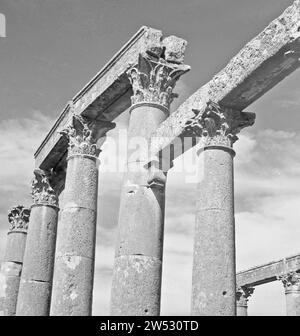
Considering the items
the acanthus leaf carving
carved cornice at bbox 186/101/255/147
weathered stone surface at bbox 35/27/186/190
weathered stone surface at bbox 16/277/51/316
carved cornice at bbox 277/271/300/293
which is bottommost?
weathered stone surface at bbox 16/277/51/316

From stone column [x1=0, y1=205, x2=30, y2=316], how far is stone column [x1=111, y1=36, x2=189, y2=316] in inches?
462

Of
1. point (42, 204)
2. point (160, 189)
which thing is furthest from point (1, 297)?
point (160, 189)

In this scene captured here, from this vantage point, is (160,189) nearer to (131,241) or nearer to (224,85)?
(131,241)

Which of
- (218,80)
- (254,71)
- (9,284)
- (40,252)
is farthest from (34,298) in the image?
(254,71)

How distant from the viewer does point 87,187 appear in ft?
55.0

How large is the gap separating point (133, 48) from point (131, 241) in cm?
566

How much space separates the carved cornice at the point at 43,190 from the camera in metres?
20.9

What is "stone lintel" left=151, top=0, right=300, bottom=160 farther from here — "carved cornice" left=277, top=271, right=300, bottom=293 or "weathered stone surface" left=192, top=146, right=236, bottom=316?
"carved cornice" left=277, top=271, right=300, bottom=293

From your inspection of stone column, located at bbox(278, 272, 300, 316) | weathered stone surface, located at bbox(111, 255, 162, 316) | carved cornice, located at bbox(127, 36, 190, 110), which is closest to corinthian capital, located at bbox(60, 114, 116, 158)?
carved cornice, located at bbox(127, 36, 190, 110)

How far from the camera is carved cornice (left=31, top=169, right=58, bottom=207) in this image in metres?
20.9

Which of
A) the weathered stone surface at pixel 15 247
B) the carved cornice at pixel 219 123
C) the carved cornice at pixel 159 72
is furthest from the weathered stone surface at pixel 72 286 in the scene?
the weathered stone surface at pixel 15 247

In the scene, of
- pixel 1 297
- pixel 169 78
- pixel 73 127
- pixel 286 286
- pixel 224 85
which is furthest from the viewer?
pixel 286 286

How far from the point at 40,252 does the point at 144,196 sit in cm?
782

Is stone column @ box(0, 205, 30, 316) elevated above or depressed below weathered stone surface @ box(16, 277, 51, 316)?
above
